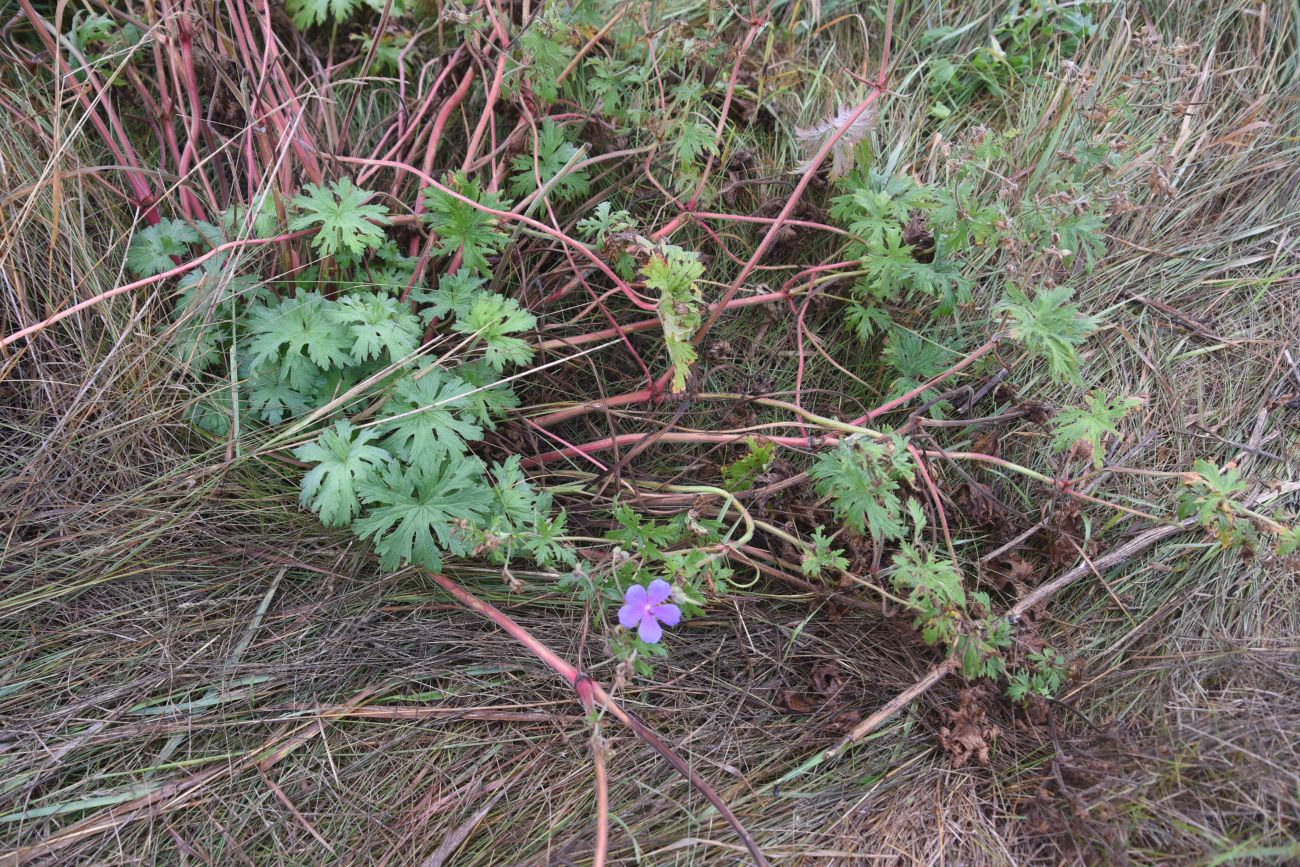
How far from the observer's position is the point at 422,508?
2.07 metres

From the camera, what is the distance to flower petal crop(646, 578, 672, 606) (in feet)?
6.00

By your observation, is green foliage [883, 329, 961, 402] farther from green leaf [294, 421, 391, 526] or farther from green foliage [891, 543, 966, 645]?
green leaf [294, 421, 391, 526]

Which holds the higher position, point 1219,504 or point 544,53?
point 544,53

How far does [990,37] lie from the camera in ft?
10.2

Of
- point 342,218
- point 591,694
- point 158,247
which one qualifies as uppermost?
point 342,218

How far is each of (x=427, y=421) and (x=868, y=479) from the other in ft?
3.67

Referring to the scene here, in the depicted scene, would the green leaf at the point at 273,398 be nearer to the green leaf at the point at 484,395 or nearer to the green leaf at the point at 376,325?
the green leaf at the point at 376,325

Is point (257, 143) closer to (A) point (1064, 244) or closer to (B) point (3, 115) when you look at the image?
(B) point (3, 115)

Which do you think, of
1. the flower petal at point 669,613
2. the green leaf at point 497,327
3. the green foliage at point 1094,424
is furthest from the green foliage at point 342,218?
the green foliage at point 1094,424

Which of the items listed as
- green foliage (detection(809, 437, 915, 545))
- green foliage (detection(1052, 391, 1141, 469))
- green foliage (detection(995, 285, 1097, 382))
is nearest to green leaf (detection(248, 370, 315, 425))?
green foliage (detection(809, 437, 915, 545))

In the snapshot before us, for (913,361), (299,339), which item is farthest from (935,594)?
(299,339)

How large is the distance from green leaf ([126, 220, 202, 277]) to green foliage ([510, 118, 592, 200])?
0.94 metres

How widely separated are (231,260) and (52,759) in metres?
1.32

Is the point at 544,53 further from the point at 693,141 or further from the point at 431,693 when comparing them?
the point at 431,693
